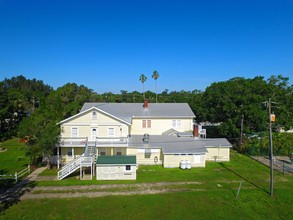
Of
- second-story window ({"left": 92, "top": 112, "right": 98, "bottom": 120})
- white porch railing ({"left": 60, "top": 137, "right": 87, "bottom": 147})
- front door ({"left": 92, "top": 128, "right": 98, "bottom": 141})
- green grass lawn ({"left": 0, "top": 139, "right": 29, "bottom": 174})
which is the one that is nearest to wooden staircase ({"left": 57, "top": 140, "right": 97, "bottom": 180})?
white porch railing ({"left": 60, "top": 137, "right": 87, "bottom": 147})

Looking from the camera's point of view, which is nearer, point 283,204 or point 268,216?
point 268,216

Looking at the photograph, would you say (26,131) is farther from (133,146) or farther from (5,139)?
(5,139)

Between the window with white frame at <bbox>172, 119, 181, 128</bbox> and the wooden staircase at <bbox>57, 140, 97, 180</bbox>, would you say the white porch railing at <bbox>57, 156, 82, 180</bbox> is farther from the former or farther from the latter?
the window with white frame at <bbox>172, 119, 181, 128</bbox>

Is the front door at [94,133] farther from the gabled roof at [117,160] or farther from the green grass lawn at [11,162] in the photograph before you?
the green grass lawn at [11,162]

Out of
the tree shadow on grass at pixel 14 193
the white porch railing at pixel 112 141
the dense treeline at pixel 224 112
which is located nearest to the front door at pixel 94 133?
the white porch railing at pixel 112 141

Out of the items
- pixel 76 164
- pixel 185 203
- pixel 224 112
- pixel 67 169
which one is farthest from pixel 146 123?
pixel 185 203

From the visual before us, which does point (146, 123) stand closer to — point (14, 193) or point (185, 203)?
point (185, 203)

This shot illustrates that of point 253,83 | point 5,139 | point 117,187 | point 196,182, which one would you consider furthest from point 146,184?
point 5,139
